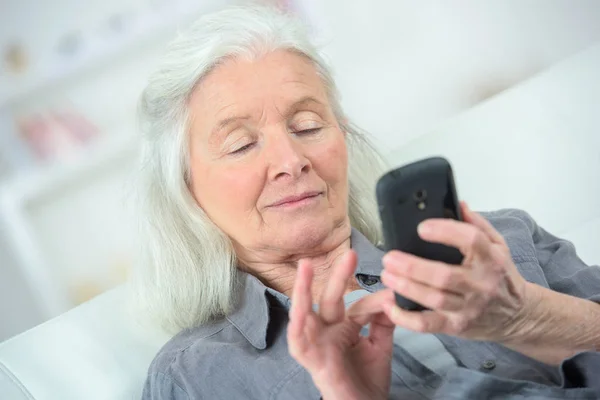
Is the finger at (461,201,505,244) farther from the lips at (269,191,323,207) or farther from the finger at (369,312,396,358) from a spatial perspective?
the lips at (269,191,323,207)

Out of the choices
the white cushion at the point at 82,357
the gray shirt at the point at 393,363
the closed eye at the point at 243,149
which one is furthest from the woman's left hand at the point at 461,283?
the white cushion at the point at 82,357

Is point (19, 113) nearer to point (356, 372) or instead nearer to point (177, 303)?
point (177, 303)

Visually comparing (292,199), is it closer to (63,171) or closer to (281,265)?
(281,265)

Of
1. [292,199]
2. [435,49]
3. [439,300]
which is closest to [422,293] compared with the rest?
[439,300]

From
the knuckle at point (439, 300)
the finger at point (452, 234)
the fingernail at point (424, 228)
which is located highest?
the fingernail at point (424, 228)

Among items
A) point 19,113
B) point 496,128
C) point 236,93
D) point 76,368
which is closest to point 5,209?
point 19,113

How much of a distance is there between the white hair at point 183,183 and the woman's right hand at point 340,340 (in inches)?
14.4

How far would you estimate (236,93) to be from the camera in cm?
116

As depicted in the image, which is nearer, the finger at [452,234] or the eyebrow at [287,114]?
the finger at [452,234]

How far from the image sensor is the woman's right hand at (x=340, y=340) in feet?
2.58

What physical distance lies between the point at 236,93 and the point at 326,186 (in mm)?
210

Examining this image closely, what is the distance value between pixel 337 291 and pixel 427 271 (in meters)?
0.13

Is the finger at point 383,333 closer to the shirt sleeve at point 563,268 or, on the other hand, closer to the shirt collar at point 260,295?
the shirt collar at point 260,295

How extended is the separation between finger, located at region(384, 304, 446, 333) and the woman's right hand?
5 centimetres
